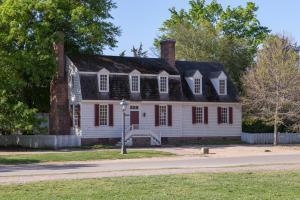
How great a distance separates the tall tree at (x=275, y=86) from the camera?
49.5 meters

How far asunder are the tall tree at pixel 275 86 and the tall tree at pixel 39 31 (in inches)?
537

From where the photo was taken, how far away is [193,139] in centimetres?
5303

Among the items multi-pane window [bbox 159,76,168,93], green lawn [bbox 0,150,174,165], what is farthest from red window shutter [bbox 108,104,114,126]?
green lawn [bbox 0,150,174,165]

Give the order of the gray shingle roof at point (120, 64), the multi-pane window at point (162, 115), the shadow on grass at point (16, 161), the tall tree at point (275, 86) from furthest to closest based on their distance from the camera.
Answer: the multi-pane window at point (162, 115), the tall tree at point (275, 86), the gray shingle roof at point (120, 64), the shadow on grass at point (16, 161)

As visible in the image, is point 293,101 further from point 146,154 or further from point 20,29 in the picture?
point 20,29

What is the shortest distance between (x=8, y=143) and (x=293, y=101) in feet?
78.2

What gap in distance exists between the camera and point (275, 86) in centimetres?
4994

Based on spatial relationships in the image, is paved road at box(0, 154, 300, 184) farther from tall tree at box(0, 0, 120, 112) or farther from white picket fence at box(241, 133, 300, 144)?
white picket fence at box(241, 133, 300, 144)

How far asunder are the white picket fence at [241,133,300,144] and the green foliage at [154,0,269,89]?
11.0 m

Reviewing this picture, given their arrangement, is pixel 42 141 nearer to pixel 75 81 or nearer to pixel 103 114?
pixel 103 114

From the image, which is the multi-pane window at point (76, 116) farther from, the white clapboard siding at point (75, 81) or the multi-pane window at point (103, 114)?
the multi-pane window at point (103, 114)

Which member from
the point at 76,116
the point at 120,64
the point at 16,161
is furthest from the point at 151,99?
the point at 16,161

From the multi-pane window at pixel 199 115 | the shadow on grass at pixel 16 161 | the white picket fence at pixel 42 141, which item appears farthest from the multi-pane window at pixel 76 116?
the shadow on grass at pixel 16 161

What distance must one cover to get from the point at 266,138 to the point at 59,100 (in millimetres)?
19648
